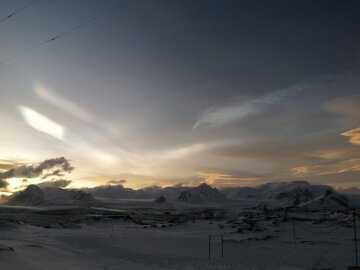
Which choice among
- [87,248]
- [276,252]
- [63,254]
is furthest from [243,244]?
[63,254]

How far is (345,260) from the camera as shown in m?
49.2

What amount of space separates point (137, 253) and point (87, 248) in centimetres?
664

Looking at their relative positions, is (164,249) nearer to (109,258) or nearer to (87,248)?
(87,248)

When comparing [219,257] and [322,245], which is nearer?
[219,257]

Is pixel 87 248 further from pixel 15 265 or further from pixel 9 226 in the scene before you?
pixel 9 226

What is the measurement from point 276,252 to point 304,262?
8.45 metres

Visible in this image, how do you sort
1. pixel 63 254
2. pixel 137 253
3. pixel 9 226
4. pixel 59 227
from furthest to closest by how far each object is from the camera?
1. pixel 59 227
2. pixel 9 226
3. pixel 137 253
4. pixel 63 254

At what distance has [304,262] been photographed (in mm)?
47688

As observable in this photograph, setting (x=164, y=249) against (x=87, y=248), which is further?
(x=164, y=249)

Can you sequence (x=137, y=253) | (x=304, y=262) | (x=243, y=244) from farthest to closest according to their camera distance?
(x=243, y=244), (x=137, y=253), (x=304, y=262)

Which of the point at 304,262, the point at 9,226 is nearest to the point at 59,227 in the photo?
the point at 9,226

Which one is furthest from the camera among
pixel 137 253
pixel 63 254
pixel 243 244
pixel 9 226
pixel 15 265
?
pixel 9 226

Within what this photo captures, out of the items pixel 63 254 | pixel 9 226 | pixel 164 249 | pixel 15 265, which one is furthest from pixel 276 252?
pixel 9 226

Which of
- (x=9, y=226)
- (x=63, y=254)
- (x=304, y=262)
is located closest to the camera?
(x=63, y=254)
